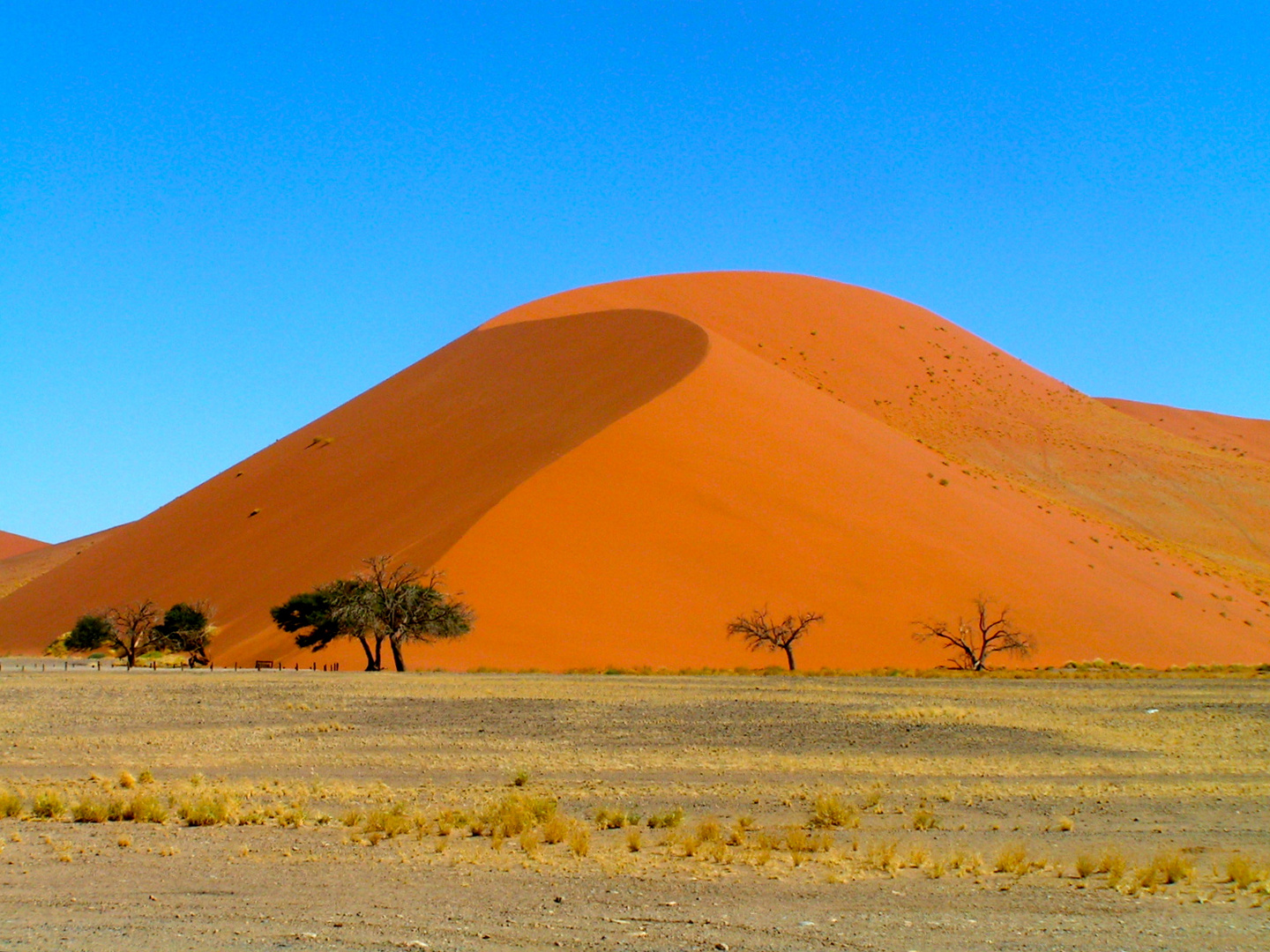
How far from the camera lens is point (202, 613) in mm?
47438

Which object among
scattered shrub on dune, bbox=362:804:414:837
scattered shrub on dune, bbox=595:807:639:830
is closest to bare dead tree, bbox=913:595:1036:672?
scattered shrub on dune, bbox=595:807:639:830

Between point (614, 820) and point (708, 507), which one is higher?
point (708, 507)

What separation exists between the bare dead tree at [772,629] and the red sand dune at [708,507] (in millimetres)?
596

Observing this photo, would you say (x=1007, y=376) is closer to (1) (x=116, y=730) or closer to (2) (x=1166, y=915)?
(1) (x=116, y=730)

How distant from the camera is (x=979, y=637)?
42250 mm

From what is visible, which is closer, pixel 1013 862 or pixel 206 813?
pixel 1013 862

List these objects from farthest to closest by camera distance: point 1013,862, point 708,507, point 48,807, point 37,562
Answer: point 37,562, point 708,507, point 48,807, point 1013,862

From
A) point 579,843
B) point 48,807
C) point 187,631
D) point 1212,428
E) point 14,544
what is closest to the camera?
point 579,843

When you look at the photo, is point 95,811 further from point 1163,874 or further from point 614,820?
point 1163,874

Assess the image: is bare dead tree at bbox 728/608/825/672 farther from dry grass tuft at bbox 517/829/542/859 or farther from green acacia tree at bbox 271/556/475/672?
dry grass tuft at bbox 517/829/542/859

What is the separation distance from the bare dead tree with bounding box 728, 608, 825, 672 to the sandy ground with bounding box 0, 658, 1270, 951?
14.1m

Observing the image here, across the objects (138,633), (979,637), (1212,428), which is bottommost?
(979,637)

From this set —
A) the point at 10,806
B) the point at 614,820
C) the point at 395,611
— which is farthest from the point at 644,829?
the point at 395,611

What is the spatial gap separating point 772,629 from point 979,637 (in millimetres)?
8168
